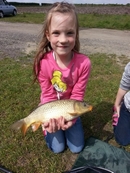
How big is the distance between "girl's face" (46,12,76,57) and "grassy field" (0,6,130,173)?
3.69 feet

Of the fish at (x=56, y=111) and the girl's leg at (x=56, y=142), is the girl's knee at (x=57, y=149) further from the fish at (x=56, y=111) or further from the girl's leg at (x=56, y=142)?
the fish at (x=56, y=111)

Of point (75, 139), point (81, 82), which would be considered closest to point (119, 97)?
point (81, 82)

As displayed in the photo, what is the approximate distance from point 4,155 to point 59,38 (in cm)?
135

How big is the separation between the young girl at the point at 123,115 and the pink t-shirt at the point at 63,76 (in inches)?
20.7

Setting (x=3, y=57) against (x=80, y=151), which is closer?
(x=80, y=151)

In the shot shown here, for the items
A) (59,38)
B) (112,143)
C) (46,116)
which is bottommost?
(112,143)

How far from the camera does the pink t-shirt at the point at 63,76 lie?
2.39 meters

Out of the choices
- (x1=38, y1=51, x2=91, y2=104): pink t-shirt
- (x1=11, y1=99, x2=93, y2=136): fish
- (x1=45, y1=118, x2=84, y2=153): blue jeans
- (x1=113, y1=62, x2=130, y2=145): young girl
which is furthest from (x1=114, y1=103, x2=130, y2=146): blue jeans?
(x1=11, y1=99, x2=93, y2=136): fish

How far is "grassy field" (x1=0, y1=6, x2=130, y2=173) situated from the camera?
231 cm

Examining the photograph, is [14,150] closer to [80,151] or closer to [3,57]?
[80,151]

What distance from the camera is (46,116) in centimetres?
204

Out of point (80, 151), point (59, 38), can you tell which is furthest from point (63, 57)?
point (80, 151)

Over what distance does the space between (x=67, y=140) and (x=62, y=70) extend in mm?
816

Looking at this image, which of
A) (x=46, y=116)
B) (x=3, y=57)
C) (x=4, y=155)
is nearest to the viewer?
(x=46, y=116)
